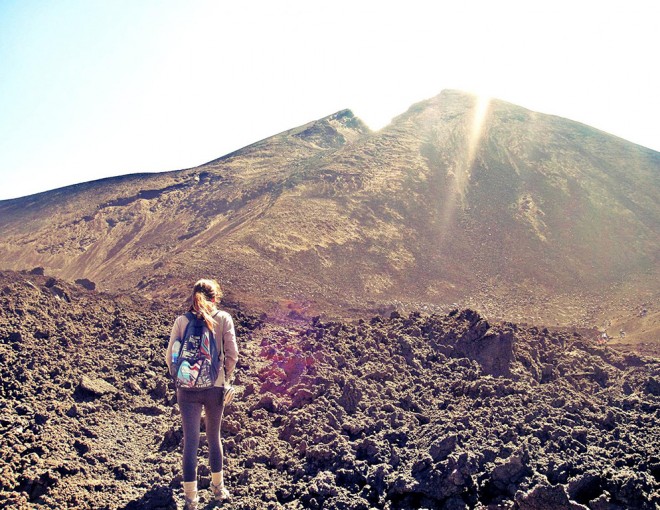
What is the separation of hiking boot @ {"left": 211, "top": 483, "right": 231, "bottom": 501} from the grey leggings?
37 centimetres

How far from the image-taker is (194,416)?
15.6 ft

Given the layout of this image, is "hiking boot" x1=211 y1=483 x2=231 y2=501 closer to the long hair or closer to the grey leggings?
the grey leggings

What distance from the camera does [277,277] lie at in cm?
2452

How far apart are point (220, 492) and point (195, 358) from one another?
1.46m

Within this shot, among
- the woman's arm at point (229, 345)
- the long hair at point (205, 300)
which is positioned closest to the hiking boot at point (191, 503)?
the woman's arm at point (229, 345)

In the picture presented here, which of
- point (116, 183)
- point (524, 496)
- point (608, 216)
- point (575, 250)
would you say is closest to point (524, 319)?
point (575, 250)

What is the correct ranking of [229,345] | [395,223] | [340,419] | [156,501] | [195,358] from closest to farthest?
[195,358] < [229,345] < [156,501] < [340,419] < [395,223]

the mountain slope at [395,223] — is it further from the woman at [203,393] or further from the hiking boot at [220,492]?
the woman at [203,393]

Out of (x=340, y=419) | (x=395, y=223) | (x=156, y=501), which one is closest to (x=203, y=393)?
(x=156, y=501)

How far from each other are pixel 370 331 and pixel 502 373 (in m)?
2.68

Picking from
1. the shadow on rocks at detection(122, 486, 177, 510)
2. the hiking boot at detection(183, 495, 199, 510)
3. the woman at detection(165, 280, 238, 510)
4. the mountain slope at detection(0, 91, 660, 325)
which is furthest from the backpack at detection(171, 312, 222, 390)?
the mountain slope at detection(0, 91, 660, 325)

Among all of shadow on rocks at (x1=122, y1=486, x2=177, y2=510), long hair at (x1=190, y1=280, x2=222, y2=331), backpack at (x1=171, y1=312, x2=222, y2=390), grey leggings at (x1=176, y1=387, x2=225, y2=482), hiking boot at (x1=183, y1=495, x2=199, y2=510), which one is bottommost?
shadow on rocks at (x1=122, y1=486, x2=177, y2=510)

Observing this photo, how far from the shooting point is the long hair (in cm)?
473

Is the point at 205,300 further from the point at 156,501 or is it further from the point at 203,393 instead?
the point at 156,501
